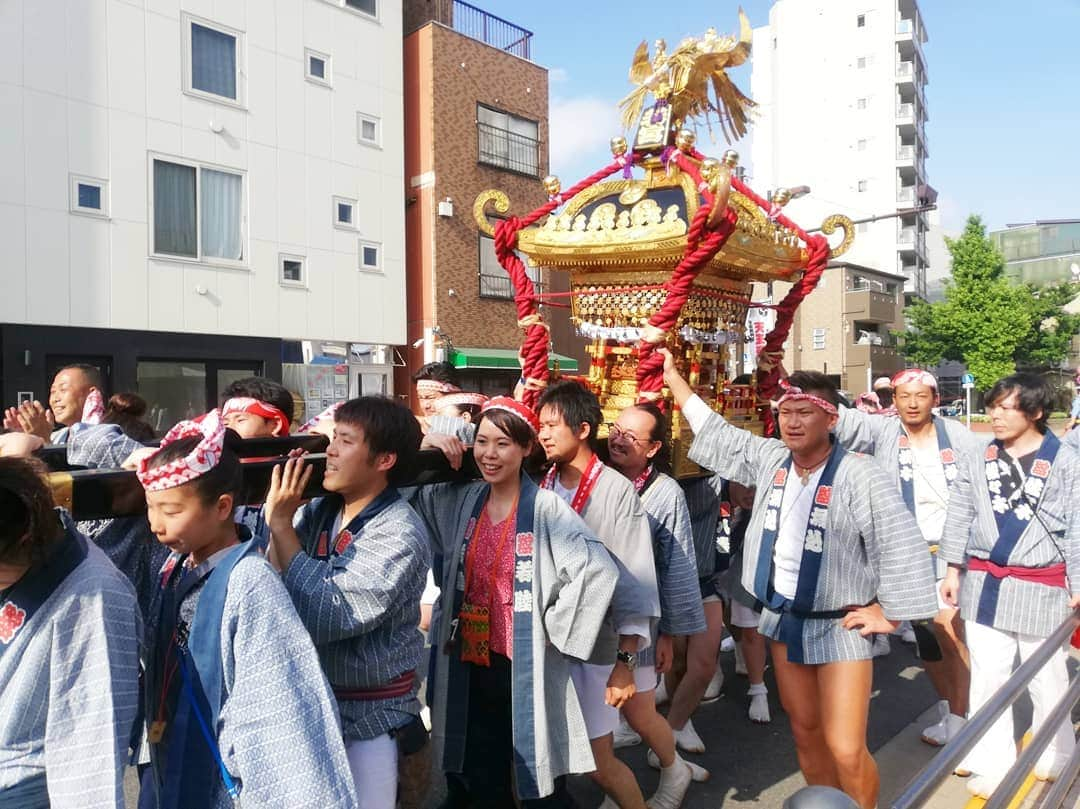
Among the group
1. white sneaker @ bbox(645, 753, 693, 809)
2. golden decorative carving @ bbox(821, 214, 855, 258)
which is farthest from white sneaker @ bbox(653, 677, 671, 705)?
golden decorative carving @ bbox(821, 214, 855, 258)

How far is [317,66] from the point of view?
47.0 feet

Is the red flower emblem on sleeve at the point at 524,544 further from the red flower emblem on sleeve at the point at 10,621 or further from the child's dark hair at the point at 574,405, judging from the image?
the red flower emblem on sleeve at the point at 10,621

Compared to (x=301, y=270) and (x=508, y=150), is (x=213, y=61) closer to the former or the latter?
(x=301, y=270)

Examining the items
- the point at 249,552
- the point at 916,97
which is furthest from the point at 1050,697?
the point at 916,97

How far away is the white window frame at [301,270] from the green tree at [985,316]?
75.9 ft

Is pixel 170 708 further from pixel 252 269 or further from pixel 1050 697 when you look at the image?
pixel 252 269

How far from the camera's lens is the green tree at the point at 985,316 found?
87.9 ft

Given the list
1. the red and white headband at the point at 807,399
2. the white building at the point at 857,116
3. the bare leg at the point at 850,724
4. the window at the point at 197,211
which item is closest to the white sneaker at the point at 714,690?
the bare leg at the point at 850,724

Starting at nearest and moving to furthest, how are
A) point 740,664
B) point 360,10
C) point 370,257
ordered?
point 740,664 < point 360,10 < point 370,257

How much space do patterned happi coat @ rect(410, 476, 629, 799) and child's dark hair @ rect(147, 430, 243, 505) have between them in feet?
3.38

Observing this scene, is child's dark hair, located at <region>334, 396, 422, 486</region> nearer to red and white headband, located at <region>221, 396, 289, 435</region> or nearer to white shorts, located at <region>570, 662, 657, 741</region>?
white shorts, located at <region>570, 662, 657, 741</region>

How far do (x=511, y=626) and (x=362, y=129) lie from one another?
1419 centimetres

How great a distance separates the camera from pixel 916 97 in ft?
130

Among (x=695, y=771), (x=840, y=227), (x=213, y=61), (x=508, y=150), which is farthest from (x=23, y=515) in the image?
(x=508, y=150)
